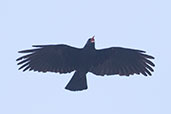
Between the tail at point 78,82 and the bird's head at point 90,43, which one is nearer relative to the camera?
the tail at point 78,82

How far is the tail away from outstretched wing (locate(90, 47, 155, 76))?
0.40 m

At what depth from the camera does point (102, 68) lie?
13.9 meters

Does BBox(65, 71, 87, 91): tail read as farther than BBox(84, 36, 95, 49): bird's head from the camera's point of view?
No

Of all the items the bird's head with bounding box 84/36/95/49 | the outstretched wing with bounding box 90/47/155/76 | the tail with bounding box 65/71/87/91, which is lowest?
the tail with bounding box 65/71/87/91

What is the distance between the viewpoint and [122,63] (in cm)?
1412

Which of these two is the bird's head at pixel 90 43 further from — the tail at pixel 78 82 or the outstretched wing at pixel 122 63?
the tail at pixel 78 82

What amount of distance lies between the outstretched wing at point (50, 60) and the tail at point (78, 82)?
0.78ft

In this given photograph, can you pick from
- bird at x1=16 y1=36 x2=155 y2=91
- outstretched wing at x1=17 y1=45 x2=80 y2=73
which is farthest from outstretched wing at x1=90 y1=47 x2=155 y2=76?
outstretched wing at x1=17 y1=45 x2=80 y2=73

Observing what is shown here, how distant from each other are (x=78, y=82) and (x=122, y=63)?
137 centimetres

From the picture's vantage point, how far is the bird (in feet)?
44.2

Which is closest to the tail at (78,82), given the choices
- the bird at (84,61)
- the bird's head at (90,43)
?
the bird at (84,61)

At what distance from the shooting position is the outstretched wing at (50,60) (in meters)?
13.6

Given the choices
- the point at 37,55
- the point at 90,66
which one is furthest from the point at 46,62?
the point at 90,66

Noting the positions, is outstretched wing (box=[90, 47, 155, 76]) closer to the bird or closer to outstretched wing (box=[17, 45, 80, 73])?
the bird
